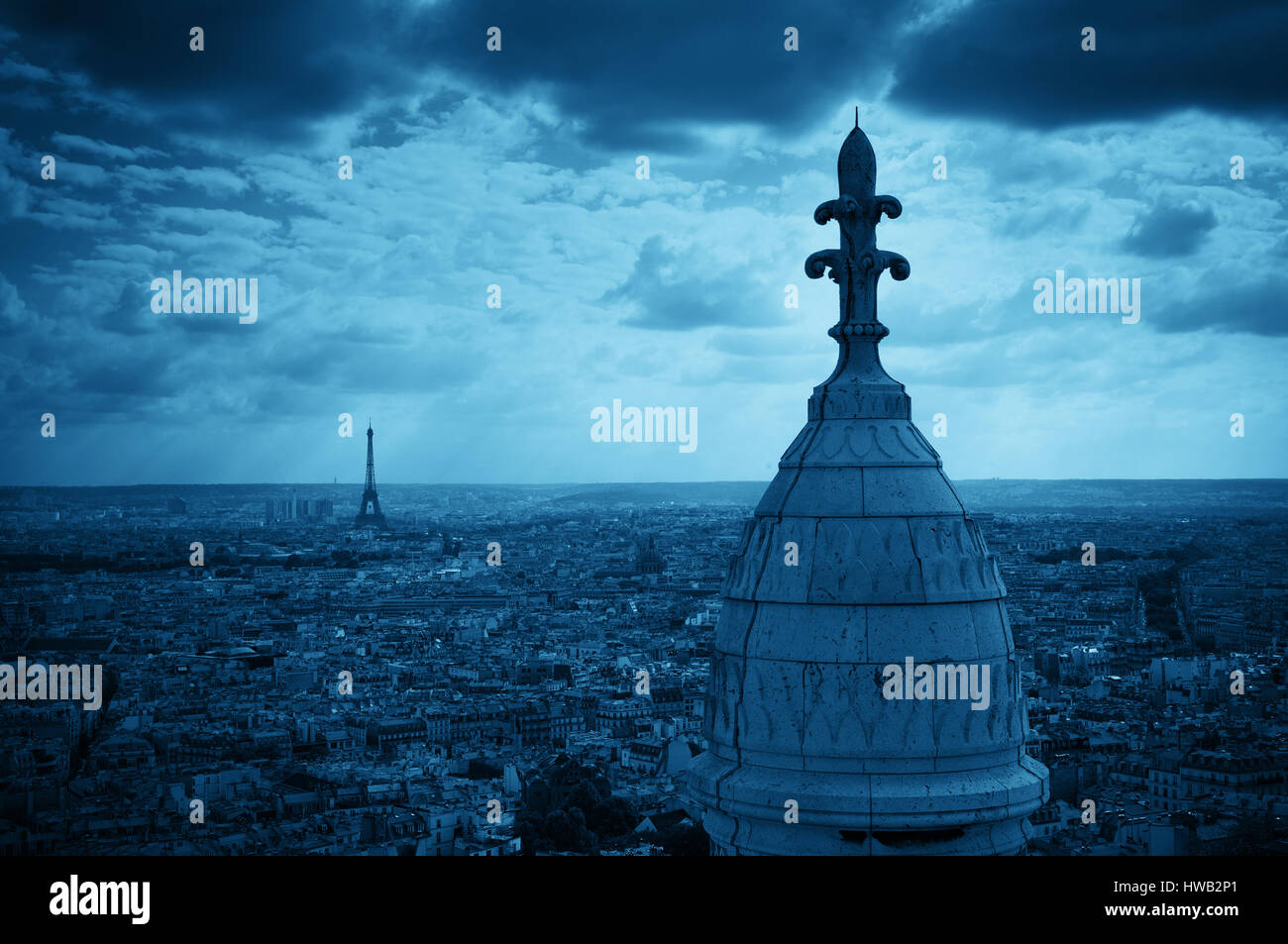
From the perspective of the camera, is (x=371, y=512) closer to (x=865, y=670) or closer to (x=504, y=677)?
(x=504, y=677)

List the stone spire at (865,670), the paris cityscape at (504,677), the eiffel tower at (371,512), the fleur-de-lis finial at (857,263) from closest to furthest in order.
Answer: the stone spire at (865,670) < the fleur-de-lis finial at (857,263) < the paris cityscape at (504,677) < the eiffel tower at (371,512)

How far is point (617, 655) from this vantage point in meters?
41.9

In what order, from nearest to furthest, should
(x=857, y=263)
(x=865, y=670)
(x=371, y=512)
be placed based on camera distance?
(x=865, y=670) → (x=857, y=263) → (x=371, y=512)

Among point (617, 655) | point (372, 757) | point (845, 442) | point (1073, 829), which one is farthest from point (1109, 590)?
point (845, 442)

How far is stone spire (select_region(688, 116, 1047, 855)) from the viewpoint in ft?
8.40

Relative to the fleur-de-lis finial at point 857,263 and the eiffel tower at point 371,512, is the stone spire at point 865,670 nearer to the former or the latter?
the fleur-de-lis finial at point 857,263

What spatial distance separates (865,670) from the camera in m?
2.56

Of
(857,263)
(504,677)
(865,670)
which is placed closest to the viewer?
(865,670)

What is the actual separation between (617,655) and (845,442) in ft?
130

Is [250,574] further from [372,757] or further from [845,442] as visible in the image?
[845,442]

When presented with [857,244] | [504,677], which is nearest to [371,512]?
[504,677]

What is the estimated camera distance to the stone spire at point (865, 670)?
256cm

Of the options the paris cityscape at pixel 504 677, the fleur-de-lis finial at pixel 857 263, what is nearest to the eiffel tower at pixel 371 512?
the paris cityscape at pixel 504 677

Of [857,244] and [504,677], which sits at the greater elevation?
[857,244]
